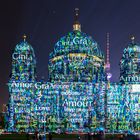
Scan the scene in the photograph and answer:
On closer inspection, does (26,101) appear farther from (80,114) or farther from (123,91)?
(123,91)

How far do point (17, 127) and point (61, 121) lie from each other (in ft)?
28.4

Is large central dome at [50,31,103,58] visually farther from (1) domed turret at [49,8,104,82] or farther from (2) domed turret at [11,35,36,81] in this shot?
(2) domed turret at [11,35,36,81]

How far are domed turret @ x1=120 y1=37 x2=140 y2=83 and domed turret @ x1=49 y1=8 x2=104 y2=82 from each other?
15.2ft

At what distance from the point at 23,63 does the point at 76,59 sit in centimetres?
1304

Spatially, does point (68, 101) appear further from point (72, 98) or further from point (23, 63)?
point (23, 63)

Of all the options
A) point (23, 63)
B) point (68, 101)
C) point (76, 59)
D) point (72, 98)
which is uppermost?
point (76, 59)

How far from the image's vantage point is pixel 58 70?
11156cm

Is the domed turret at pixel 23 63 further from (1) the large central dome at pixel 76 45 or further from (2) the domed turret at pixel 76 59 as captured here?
(1) the large central dome at pixel 76 45

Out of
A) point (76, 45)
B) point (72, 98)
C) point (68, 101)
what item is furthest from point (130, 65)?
point (68, 101)

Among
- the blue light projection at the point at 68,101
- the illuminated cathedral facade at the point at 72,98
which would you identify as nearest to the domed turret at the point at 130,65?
the illuminated cathedral facade at the point at 72,98

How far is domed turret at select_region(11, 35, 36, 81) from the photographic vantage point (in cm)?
10350

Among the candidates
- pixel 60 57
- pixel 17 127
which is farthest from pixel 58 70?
pixel 17 127

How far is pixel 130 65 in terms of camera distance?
108m

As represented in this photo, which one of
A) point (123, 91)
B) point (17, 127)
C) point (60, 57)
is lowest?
point (17, 127)
